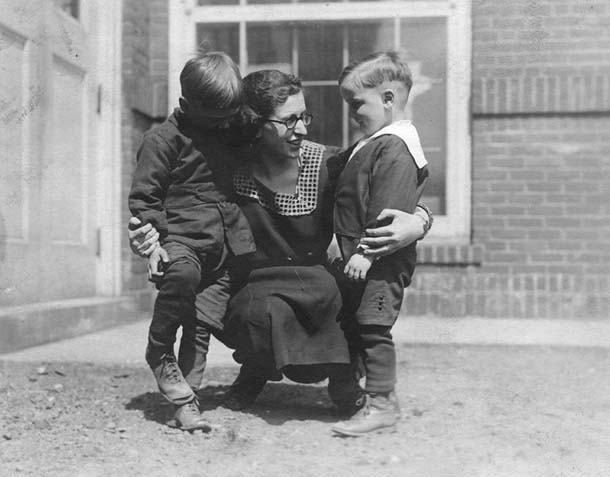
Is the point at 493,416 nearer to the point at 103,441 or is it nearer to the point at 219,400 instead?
the point at 219,400

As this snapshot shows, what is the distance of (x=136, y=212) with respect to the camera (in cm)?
249

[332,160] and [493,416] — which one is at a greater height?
[332,160]

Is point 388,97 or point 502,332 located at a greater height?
point 388,97

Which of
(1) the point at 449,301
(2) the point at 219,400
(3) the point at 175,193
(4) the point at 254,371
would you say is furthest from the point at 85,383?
(1) the point at 449,301

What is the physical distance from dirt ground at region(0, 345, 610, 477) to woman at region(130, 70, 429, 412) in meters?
0.19

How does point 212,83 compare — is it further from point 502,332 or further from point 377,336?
point 502,332

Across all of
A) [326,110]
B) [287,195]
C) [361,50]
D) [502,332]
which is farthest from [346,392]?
[361,50]

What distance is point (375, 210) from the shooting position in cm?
252

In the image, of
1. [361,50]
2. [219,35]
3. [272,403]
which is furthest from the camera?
[219,35]

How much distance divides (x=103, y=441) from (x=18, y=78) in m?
2.44

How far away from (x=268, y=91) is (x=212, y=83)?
26 centimetres

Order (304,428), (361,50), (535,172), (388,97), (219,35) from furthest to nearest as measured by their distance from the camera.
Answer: (219,35) → (361,50) → (535,172) → (388,97) → (304,428)

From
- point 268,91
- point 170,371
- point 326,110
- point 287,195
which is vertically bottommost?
point 170,371

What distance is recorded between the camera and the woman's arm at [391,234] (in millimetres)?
2457
